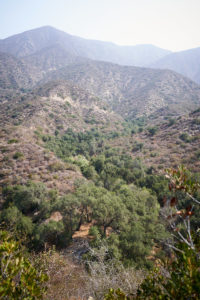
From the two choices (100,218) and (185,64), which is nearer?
(100,218)

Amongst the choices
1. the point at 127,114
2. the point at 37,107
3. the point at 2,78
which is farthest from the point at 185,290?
the point at 2,78

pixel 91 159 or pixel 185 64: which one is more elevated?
pixel 185 64

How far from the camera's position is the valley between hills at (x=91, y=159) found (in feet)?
36.2

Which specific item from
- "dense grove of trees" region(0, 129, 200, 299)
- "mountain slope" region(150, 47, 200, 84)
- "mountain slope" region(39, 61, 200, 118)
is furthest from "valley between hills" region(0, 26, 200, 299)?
"mountain slope" region(150, 47, 200, 84)

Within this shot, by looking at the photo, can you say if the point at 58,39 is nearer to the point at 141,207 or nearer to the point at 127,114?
the point at 127,114

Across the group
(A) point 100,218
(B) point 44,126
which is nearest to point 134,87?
(B) point 44,126

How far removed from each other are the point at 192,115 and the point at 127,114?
35.8 metres

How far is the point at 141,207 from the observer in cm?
1434

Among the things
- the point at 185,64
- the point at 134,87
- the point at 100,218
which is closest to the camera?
the point at 100,218

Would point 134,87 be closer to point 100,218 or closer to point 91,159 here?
point 91,159

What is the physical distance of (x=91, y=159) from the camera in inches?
1348

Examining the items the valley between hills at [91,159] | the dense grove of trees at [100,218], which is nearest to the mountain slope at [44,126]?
the valley between hills at [91,159]

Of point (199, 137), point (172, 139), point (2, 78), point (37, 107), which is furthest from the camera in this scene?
point (2, 78)

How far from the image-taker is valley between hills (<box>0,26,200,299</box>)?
36.2 feet
